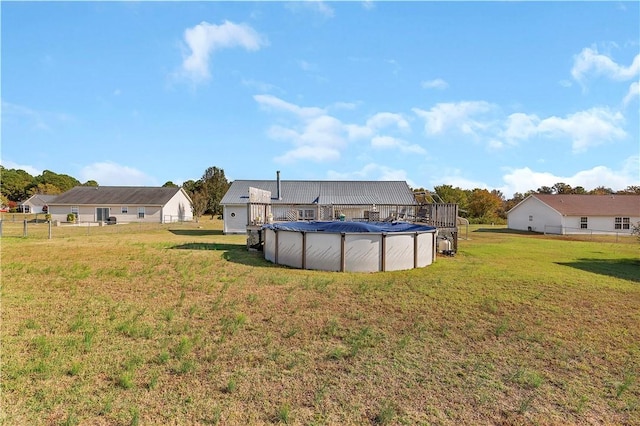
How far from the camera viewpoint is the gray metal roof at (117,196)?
125 feet

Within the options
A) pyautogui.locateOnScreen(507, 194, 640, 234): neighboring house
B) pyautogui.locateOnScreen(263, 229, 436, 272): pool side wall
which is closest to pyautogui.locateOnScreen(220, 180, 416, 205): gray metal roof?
pyautogui.locateOnScreen(507, 194, 640, 234): neighboring house

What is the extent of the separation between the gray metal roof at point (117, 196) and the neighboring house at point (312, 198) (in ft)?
49.2

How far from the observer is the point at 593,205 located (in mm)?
32719

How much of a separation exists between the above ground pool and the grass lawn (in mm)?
1194

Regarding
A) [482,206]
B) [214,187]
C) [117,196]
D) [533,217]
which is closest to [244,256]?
[533,217]

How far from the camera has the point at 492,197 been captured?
166 feet

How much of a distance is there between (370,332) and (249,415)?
283 centimetres

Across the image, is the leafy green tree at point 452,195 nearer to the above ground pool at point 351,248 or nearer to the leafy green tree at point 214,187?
the leafy green tree at point 214,187

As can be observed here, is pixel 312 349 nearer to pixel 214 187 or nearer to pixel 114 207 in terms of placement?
pixel 114 207

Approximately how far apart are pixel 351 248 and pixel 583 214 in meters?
30.6

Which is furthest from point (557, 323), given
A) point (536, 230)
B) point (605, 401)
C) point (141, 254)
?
point (536, 230)

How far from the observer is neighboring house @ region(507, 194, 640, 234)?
3111 centimetres

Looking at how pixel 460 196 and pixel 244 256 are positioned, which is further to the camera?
pixel 460 196

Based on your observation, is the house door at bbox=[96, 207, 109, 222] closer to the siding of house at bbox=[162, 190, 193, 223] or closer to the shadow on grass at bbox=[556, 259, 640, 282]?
the siding of house at bbox=[162, 190, 193, 223]
